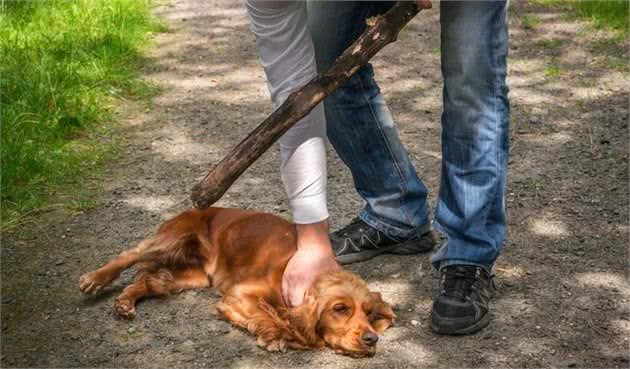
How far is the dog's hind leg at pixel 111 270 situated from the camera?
3.89 m

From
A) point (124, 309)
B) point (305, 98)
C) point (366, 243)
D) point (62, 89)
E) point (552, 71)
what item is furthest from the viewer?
point (552, 71)

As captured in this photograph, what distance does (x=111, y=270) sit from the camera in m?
3.95

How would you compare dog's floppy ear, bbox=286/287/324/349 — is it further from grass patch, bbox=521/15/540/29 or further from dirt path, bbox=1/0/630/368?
grass patch, bbox=521/15/540/29

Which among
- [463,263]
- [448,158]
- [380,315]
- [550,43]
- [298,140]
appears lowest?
[550,43]

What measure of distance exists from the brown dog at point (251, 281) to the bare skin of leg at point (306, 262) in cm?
4

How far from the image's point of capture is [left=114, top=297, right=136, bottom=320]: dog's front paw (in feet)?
12.3

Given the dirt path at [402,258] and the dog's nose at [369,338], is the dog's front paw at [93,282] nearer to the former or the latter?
the dirt path at [402,258]

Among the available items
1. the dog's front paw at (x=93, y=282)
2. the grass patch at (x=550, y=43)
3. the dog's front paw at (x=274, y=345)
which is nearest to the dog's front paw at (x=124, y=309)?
the dog's front paw at (x=93, y=282)

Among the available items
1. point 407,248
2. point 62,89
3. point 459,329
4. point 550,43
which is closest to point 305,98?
point 459,329

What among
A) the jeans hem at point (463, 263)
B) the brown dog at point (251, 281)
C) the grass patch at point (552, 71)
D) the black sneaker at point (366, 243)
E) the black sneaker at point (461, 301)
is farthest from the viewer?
the grass patch at point (552, 71)

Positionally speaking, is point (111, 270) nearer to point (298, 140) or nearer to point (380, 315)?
point (298, 140)

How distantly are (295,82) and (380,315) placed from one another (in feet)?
2.90

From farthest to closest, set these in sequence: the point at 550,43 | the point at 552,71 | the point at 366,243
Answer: the point at 550,43, the point at 552,71, the point at 366,243

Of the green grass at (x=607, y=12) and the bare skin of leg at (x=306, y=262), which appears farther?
the green grass at (x=607, y=12)
